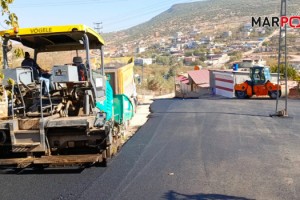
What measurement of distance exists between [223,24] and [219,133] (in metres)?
96.1

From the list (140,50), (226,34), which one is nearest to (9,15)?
(140,50)

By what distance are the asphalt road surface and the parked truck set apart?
0.34m

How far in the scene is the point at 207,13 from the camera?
115m

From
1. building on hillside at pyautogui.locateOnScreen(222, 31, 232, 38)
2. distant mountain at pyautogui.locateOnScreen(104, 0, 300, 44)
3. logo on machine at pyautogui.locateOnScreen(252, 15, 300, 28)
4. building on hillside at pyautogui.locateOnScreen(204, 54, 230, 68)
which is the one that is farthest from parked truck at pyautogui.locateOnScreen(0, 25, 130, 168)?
building on hillside at pyautogui.locateOnScreen(222, 31, 232, 38)

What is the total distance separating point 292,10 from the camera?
85.4m

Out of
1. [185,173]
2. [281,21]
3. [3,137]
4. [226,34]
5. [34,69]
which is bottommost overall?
[185,173]

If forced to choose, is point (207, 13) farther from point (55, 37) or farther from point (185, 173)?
point (185, 173)

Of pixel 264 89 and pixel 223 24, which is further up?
pixel 223 24

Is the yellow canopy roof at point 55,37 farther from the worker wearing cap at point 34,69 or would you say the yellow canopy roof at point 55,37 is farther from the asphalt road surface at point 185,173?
the asphalt road surface at point 185,173

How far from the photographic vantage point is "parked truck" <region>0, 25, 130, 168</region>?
21.8 feet

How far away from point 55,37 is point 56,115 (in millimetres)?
1569

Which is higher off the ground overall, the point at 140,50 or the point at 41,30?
the point at 41,30

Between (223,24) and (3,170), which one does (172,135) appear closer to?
(3,170)

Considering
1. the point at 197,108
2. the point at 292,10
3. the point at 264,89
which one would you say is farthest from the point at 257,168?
the point at 292,10
